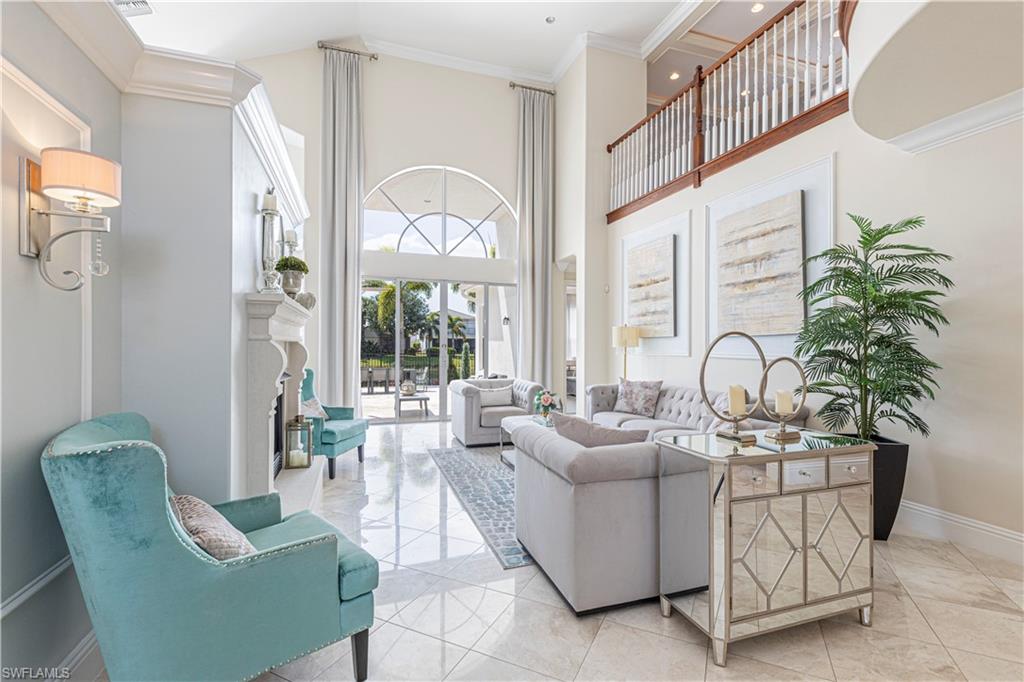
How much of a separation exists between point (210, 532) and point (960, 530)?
13.5 ft

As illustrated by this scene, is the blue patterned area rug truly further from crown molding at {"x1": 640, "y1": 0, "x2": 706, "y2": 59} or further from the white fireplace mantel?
crown molding at {"x1": 640, "y1": 0, "x2": 706, "y2": 59}

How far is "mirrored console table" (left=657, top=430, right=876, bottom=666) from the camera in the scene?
184cm

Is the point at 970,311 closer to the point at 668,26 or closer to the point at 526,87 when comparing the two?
the point at 668,26

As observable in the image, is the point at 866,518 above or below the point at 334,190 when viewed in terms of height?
below

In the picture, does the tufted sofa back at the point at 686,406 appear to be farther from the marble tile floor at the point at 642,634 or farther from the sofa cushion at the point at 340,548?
the sofa cushion at the point at 340,548

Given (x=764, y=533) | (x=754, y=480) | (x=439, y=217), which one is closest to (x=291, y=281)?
(x=754, y=480)

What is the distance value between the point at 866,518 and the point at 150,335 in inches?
130

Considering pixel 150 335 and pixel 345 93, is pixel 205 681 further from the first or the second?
pixel 345 93

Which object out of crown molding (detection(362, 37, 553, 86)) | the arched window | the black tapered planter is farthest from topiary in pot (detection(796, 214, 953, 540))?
crown molding (detection(362, 37, 553, 86))

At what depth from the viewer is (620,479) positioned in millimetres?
2168

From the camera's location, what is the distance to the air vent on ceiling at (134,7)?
3.35 meters

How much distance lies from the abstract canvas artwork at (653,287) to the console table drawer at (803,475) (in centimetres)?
379

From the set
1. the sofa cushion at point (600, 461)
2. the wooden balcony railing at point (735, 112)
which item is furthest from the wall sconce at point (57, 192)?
the wooden balcony railing at point (735, 112)

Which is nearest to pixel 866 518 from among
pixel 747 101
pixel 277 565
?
pixel 277 565
